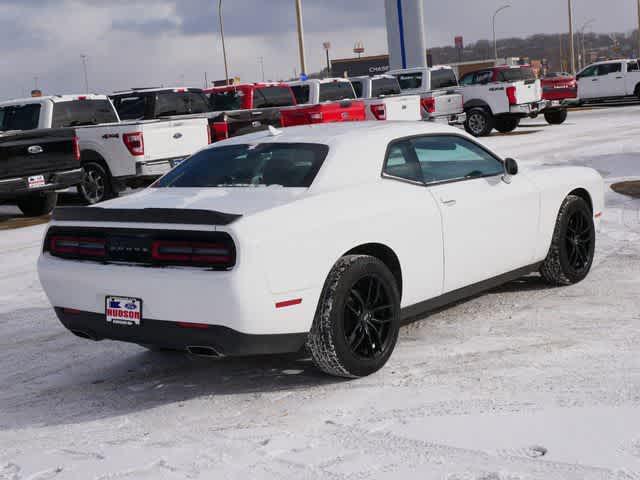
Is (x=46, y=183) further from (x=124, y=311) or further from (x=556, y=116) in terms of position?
(x=556, y=116)

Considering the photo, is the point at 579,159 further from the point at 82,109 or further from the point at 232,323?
the point at 232,323

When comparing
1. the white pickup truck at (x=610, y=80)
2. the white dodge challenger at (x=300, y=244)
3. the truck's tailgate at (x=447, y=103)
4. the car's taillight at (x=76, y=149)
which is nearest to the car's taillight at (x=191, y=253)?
the white dodge challenger at (x=300, y=244)

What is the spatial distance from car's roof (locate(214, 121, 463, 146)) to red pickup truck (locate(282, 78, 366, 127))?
12951 mm

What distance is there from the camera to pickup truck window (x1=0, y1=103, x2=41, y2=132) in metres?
16.2

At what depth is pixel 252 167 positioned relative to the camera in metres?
6.16

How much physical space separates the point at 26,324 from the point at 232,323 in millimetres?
3495

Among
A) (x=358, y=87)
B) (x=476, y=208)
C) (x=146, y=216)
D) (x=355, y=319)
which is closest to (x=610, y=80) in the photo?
(x=358, y=87)

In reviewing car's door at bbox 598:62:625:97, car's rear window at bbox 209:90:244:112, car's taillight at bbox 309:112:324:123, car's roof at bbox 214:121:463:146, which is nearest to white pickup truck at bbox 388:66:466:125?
car's taillight at bbox 309:112:324:123

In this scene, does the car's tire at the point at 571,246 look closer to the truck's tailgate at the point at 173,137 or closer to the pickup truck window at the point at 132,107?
the truck's tailgate at the point at 173,137

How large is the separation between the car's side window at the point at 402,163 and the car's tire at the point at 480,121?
21.8 m

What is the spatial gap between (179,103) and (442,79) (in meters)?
11.3

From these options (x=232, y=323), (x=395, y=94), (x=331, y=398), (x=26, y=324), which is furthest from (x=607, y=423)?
(x=395, y=94)

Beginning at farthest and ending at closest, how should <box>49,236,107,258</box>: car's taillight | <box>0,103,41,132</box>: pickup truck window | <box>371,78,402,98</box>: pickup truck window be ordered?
<box>371,78,402,98</box>: pickup truck window → <box>0,103,41,132</box>: pickup truck window → <box>49,236,107,258</box>: car's taillight

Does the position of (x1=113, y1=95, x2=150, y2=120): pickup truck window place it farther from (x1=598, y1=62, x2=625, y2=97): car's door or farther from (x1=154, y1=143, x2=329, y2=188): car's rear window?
(x1=598, y1=62, x2=625, y2=97): car's door
